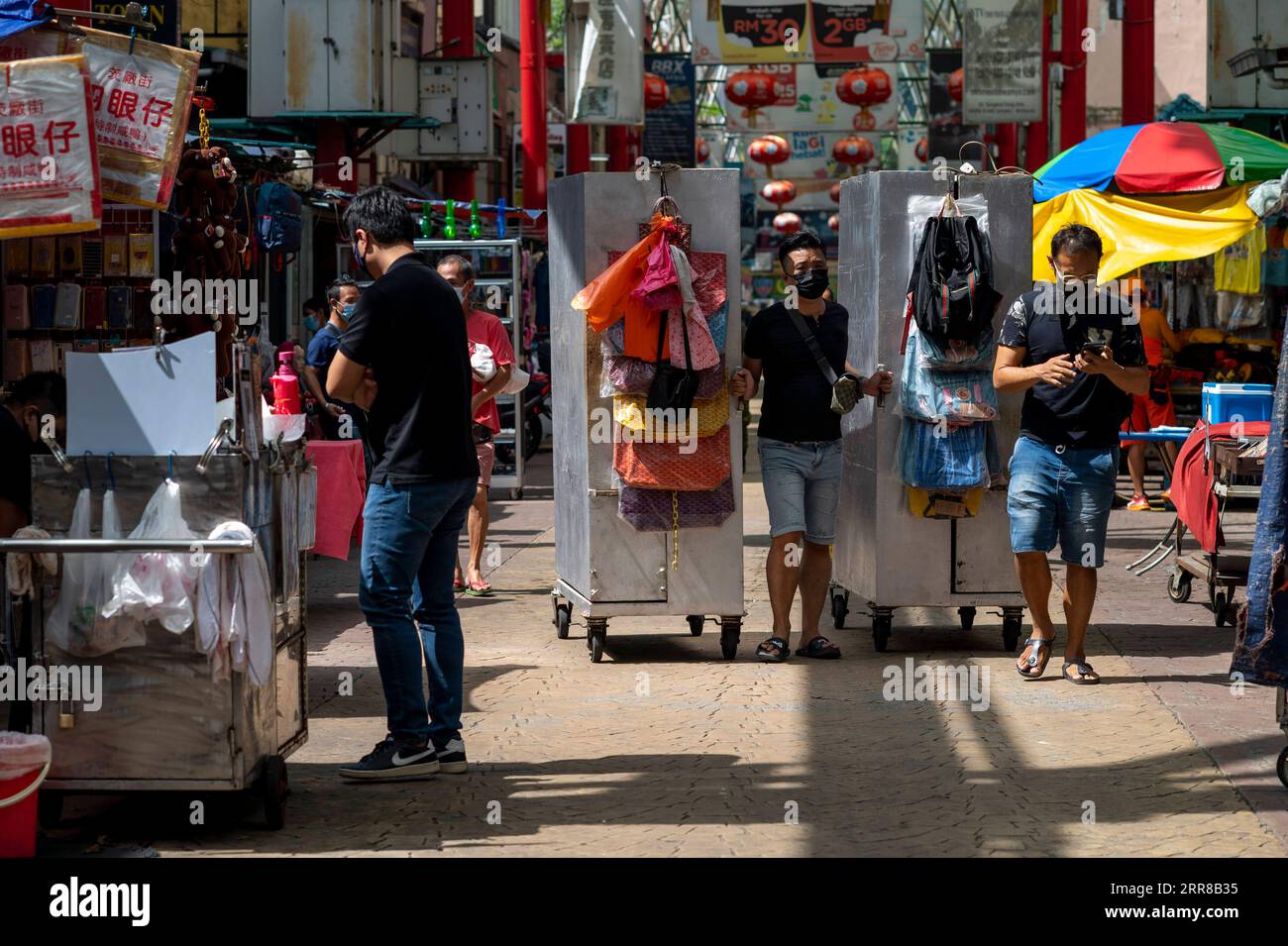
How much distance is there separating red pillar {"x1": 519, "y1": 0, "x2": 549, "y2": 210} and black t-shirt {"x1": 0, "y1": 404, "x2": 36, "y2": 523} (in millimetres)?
19387

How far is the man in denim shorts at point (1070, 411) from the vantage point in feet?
26.2

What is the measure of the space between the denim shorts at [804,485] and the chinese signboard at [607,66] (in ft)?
46.1

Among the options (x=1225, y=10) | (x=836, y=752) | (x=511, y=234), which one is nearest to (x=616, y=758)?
(x=836, y=752)

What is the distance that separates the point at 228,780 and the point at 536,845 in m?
1.01

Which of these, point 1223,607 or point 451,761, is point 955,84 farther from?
point 451,761

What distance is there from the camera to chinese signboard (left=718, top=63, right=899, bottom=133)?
33.5m

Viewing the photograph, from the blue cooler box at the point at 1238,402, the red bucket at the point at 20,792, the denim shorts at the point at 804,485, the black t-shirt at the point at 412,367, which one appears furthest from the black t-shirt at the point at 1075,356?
the red bucket at the point at 20,792

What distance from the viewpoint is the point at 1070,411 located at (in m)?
8.09

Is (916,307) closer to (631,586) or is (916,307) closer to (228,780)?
(631,586)

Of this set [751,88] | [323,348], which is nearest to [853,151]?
[751,88]

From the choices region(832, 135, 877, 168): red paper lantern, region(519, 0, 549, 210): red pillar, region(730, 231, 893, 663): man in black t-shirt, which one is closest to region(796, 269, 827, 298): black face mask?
region(730, 231, 893, 663): man in black t-shirt

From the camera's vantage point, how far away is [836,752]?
688 centimetres

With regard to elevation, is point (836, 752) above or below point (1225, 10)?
below

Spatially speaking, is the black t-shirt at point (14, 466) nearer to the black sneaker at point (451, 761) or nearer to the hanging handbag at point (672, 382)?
the black sneaker at point (451, 761)
